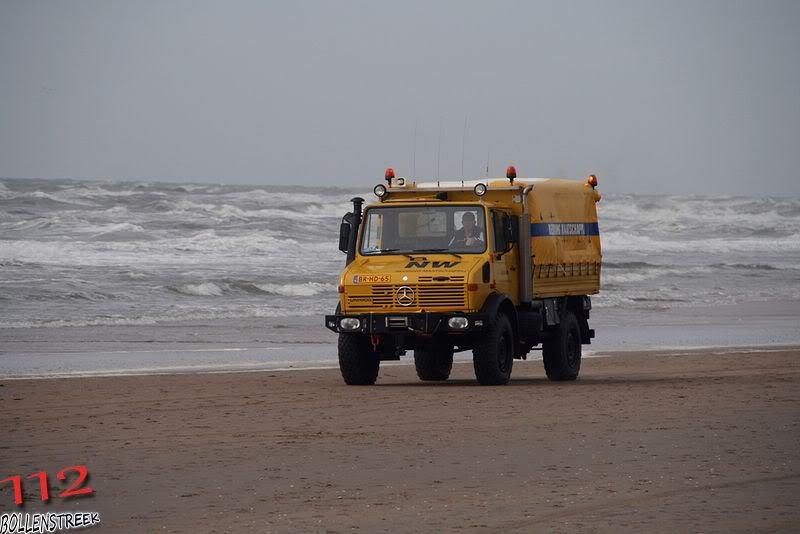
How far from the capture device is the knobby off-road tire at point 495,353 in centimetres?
1716

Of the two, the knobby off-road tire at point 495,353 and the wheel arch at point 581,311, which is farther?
the wheel arch at point 581,311

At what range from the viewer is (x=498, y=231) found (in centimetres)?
1761

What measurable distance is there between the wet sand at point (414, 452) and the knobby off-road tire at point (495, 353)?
230 millimetres

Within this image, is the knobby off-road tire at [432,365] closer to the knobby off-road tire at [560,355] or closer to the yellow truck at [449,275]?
the yellow truck at [449,275]

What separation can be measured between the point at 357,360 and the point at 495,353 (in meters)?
1.60

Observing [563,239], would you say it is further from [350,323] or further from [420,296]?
[350,323]

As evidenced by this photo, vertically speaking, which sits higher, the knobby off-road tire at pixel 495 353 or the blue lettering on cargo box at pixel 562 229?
the blue lettering on cargo box at pixel 562 229

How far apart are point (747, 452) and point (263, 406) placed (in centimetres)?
535

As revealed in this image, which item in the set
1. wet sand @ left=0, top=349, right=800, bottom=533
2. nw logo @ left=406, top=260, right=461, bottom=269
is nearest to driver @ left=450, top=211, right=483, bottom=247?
nw logo @ left=406, top=260, right=461, bottom=269

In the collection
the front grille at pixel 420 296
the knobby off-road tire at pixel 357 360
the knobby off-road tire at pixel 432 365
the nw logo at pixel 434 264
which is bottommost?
the knobby off-road tire at pixel 432 365

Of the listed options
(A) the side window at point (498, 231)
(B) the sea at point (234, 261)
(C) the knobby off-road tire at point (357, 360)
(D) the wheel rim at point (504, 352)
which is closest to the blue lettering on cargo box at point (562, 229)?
(A) the side window at point (498, 231)

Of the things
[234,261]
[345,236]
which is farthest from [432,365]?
[234,261]

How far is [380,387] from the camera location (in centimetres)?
1769

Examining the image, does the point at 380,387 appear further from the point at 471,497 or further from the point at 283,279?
the point at 283,279
